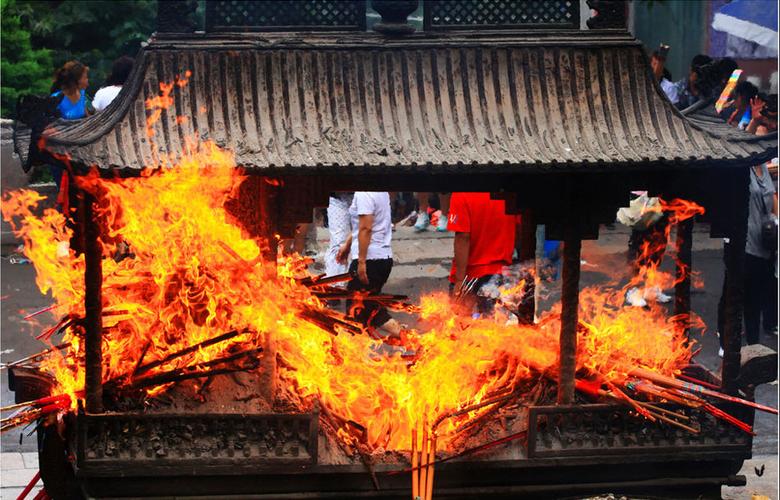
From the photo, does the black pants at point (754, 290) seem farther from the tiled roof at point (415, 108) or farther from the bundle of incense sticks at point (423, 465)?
the bundle of incense sticks at point (423, 465)

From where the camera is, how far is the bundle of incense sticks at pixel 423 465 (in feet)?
22.7

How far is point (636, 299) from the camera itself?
41.2 feet

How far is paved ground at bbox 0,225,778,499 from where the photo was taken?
8.70 meters

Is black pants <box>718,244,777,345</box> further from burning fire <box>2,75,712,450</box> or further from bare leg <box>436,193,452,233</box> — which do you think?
bare leg <box>436,193,452,233</box>

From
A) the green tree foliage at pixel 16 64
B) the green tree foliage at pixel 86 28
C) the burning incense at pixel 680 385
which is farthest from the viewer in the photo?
the green tree foliage at pixel 86 28

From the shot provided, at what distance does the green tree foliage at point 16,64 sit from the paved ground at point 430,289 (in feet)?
8.89

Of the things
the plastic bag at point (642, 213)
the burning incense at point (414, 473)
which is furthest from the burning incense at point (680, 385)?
the plastic bag at point (642, 213)

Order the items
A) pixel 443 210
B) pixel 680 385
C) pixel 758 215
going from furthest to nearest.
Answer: pixel 443 210 → pixel 758 215 → pixel 680 385

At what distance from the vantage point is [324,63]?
685 centimetres

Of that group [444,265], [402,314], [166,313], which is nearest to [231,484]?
[166,313]

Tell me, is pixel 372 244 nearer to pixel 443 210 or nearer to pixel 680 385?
pixel 680 385

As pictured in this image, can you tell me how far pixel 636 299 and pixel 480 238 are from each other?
3798 millimetres

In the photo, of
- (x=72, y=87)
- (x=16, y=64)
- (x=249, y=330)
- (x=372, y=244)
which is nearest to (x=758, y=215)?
(x=372, y=244)

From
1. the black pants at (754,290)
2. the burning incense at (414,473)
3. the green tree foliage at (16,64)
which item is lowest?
the black pants at (754,290)
